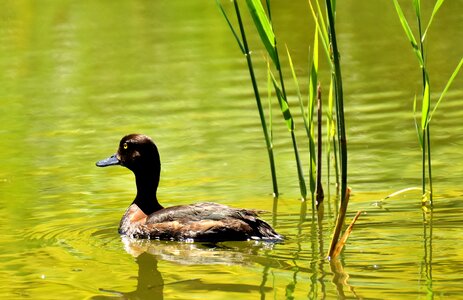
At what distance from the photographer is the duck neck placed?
364 inches

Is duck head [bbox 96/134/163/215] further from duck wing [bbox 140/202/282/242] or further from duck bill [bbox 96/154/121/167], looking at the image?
duck wing [bbox 140/202/282/242]

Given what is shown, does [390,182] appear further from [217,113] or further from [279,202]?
[217,113]

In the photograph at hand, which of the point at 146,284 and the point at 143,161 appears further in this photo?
the point at 143,161

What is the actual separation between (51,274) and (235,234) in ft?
4.28

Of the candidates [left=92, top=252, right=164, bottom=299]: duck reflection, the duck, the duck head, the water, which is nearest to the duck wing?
the duck

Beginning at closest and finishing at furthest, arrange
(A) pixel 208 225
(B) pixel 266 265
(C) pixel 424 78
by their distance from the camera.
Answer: (B) pixel 266 265, (C) pixel 424 78, (A) pixel 208 225

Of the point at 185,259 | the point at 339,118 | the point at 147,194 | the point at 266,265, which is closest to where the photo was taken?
the point at 266,265

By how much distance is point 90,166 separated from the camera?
1086 cm

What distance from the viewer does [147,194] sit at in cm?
933

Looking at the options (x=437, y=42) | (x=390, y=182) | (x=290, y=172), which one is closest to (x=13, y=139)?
(x=290, y=172)

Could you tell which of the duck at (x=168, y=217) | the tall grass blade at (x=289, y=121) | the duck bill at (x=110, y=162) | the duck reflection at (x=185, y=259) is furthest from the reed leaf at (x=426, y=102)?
the duck bill at (x=110, y=162)

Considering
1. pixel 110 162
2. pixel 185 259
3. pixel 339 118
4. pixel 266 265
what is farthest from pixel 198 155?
pixel 266 265

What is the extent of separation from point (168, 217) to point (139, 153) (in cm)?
96

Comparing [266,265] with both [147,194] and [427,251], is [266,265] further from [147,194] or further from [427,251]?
[147,194]
